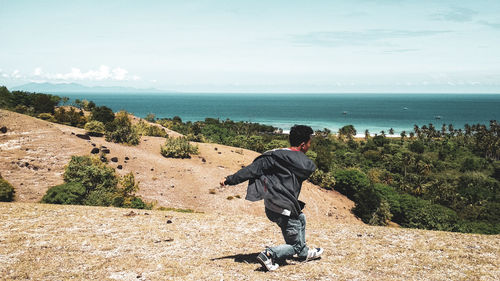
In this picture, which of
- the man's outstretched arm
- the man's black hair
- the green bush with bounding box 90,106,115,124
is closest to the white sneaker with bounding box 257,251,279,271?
the man's outstretched arm

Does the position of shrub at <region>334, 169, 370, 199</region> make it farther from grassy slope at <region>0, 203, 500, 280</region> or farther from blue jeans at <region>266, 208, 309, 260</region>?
blue jeans at <region>266, 208, 309, 260</region>

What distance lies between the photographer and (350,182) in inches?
1793

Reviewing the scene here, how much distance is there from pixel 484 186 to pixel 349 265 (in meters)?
78.9

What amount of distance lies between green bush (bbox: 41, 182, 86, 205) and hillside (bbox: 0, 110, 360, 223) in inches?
107

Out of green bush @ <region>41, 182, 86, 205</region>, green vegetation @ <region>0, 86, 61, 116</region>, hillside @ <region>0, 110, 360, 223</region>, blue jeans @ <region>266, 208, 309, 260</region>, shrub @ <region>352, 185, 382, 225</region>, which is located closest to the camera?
blue jeans @ <region>266, 208, 309, 260</region>

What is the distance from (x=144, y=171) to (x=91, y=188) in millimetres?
10072

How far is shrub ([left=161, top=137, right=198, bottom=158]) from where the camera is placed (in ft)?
128

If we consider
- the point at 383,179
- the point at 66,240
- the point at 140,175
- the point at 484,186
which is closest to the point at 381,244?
the point at 66,240

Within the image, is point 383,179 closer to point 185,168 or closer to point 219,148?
point 219,148

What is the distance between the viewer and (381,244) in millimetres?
8578

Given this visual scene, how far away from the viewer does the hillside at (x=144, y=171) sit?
24.0 meters

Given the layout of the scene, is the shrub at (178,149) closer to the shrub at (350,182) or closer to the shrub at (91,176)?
the shrub at (91,176)

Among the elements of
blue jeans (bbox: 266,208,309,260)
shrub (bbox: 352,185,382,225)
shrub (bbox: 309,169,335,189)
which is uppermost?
blue jeans (bbox: 266,208,309,260)

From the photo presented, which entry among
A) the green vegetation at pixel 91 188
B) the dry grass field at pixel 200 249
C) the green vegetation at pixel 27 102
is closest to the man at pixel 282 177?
the dry grass field at pixel 200 249
